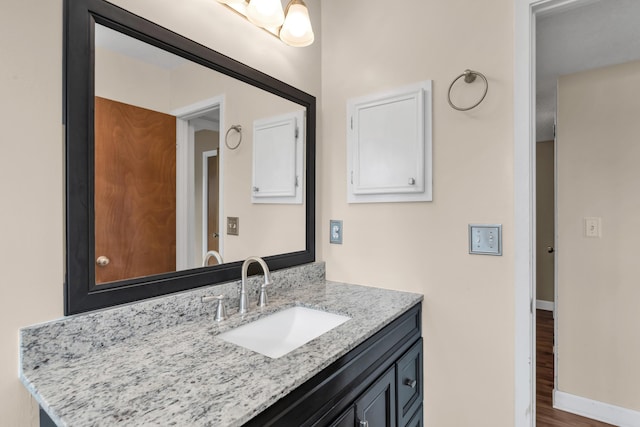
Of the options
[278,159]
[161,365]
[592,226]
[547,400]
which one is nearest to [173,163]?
[278,159]

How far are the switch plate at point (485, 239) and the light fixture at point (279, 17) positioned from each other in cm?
116

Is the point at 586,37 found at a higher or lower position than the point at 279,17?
higher

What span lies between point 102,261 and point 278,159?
2.93 ft

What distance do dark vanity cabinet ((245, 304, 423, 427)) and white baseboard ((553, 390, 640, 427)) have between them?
4.48 ft

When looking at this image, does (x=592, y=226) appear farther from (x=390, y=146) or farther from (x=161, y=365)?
(x=161, y=365)

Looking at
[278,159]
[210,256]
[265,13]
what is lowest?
[210,256]

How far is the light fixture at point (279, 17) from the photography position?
1.30 m

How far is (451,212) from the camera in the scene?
142cm

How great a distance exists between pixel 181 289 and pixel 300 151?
3.03 feet

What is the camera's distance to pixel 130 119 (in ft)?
3.36

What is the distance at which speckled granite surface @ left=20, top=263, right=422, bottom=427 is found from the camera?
62 cm

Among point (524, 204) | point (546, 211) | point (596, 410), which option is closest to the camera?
point (524, 204)

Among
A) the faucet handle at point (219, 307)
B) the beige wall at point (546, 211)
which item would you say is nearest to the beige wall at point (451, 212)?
the faucet handle at point (219, 307)

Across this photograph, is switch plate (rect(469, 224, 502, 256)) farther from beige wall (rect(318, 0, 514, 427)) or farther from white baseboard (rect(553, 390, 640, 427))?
white baseboard (rect(553, 390, 640, 427))
